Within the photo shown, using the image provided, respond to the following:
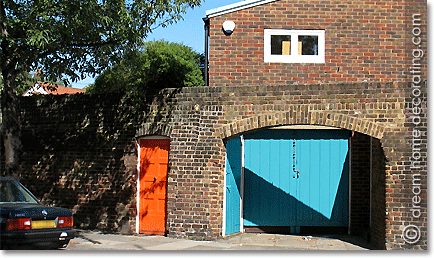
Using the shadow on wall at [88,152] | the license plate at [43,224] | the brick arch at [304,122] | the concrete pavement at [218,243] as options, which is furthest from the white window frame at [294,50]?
the license plate at [43,224]

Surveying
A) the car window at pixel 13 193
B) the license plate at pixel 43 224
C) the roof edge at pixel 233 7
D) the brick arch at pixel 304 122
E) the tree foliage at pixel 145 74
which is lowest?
the license plate at pixel 43 224

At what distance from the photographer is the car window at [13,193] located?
30.3 ft

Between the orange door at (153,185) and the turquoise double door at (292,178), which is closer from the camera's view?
the orange door at (153,185)

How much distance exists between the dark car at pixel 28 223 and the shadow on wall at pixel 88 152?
315 cm

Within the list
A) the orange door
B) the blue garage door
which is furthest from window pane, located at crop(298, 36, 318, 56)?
the orange door

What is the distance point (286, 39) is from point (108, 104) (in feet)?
16.8

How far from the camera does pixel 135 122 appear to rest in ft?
40.7

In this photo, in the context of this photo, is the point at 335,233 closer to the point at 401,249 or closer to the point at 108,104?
the point at 401,249

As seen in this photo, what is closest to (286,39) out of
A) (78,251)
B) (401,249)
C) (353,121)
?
(353,121)

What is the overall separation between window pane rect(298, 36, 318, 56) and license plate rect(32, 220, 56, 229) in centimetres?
803

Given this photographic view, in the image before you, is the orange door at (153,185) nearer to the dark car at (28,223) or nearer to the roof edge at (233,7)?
the dark car at (28,223)

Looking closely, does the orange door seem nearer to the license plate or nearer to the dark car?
the dark car

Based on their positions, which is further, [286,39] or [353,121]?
[286,39]

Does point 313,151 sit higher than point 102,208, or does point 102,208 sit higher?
point 313,151
